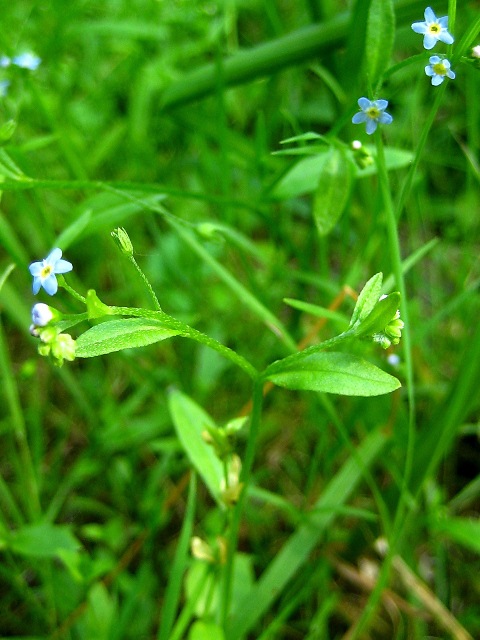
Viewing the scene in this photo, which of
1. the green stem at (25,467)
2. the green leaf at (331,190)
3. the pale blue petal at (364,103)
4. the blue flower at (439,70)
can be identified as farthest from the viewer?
the green stem at (25,467)

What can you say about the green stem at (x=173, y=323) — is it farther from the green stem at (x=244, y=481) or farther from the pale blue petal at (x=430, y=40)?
the pale blue petal at (x=430, y=40)

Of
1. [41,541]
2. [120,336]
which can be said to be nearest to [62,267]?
[120,336]

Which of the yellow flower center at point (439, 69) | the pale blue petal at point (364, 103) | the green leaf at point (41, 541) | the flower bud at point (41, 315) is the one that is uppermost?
the yellow flower center at point (439, 69)

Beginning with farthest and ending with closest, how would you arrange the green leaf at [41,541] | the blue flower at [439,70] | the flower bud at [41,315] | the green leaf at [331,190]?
1. the green leaf at [41,541]
2. the green leaf at [331,190]
3. the blue flower at [439,70]
4. the flower bud at [41,315]

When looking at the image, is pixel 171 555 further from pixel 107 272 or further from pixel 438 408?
pixel 107 272

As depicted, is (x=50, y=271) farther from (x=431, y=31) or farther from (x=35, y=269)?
(x=431, y=31)

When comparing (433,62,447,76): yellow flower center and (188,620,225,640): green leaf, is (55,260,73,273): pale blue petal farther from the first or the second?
(188,620,225,640): green leaf

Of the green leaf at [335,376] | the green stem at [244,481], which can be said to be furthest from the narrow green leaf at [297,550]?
the green leaf at [335,376]
